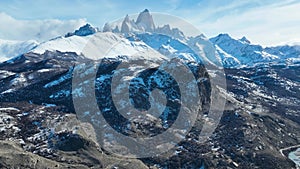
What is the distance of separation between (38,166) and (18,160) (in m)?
10.8

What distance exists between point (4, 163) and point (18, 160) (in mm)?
7189

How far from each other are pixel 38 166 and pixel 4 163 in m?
17.0

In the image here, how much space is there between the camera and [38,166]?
199625mm

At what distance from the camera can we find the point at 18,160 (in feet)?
652

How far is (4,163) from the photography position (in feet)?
638
